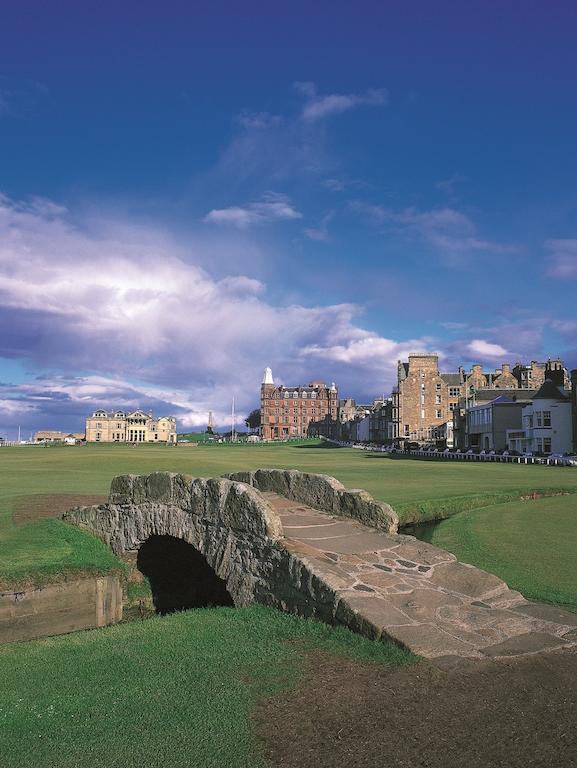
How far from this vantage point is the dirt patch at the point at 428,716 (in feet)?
16.4

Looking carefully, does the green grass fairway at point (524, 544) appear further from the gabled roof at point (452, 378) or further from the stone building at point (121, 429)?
the stone building at point (121, 429)

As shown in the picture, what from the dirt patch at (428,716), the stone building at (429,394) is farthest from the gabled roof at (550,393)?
the dirt patch at (428,716)

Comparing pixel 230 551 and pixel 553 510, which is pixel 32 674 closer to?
pixel 230 551

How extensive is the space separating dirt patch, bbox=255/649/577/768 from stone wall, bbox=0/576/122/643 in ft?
24.5

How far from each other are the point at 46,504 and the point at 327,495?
40.2 feet

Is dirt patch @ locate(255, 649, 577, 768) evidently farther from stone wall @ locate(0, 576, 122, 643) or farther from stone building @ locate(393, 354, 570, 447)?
stone building @ locate(393, 354, 570, 447)

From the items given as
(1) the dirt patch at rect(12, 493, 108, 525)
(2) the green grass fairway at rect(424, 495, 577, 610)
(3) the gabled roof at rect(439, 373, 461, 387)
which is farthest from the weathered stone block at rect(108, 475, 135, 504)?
(3) the gabled roof at rect(439, 373, 461, 387)

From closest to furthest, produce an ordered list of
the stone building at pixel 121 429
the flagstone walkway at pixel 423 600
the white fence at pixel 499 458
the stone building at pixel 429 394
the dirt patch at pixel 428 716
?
the dirt patch at pixel 428 716 → the flagstone walkway at pixel 423 600 → the white fence at pixel 499 458 → the stone building at pixel 429 394 → the stone building at pixel 121 429

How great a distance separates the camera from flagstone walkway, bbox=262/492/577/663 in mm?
7152

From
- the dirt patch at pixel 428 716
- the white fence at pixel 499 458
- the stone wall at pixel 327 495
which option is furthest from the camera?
the white fence at pixel 499 458

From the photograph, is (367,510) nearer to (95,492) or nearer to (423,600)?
(423,600)

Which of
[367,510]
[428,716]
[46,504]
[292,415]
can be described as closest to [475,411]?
[46,504]

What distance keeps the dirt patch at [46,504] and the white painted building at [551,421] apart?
5483cm

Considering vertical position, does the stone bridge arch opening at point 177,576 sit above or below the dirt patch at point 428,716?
below
